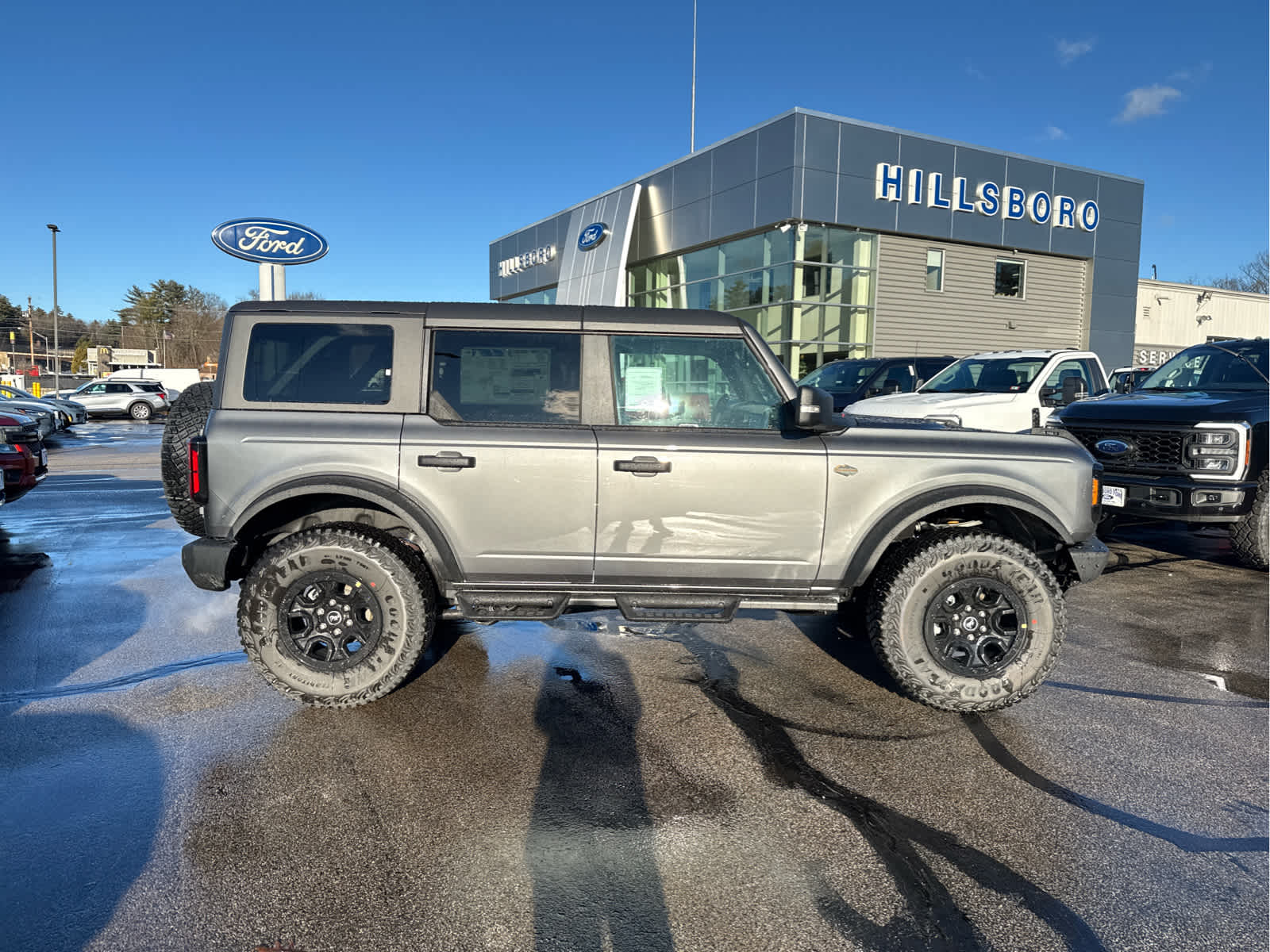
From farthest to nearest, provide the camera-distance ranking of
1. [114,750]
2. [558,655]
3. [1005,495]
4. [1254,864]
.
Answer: [558,655]
[1005,495]
[114,750]
[1254,864]

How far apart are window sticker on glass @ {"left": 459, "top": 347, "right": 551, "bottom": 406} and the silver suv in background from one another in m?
31.4

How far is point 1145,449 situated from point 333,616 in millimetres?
6960

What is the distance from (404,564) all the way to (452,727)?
2.69 feet

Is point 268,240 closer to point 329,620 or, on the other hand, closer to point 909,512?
point 329,620

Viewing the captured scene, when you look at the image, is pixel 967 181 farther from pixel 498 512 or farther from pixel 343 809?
pixel 343 809

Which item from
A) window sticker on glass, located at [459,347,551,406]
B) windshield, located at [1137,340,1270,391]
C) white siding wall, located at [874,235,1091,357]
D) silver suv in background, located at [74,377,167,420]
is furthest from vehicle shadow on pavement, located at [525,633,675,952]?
silver suv in background, located at [74,377,167,420]

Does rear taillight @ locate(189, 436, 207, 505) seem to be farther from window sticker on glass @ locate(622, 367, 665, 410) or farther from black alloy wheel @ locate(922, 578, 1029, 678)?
black alloy wheel @ locate(922, 578, 1029, 678)

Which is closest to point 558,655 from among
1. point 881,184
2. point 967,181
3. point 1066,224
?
point 881,184

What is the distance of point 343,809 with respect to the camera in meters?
3.00

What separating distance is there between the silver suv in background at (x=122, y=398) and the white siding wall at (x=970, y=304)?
26695 millimetres

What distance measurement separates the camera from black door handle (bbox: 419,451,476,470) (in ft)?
12.5

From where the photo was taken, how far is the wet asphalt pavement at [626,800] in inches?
93.6

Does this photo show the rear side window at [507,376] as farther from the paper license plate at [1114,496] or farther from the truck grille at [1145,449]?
the paper license plate at [1114,496]

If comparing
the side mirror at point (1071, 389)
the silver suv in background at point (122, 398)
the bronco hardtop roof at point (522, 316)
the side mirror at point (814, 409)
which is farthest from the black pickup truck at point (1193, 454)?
the silver suv in background at point (122, 398)
